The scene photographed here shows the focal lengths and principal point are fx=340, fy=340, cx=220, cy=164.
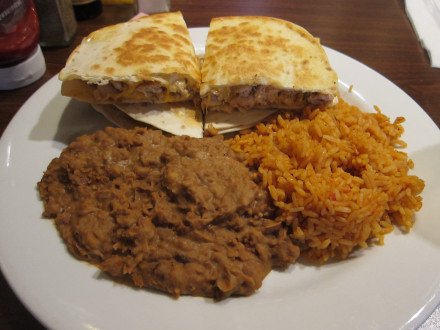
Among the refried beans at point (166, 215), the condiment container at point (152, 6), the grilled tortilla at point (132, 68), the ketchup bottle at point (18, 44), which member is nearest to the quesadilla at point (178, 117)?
the grilled tortilla at point (132, 68)

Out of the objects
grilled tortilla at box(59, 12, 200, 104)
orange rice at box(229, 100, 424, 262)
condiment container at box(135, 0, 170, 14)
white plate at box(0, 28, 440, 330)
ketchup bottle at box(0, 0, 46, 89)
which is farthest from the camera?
condiment container at box(135, 0, 170, 14)

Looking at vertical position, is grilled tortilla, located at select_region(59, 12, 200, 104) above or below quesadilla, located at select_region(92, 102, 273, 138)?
above

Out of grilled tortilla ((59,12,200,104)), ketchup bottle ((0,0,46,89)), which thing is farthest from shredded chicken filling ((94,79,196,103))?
ketchup bottle ((0,0,46,89))

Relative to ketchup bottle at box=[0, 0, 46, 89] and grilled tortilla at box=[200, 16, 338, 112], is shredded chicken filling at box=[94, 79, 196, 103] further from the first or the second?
ketchup bottle at box=[0, 0, 46, 89]

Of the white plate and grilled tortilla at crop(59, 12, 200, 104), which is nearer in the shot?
the white plate

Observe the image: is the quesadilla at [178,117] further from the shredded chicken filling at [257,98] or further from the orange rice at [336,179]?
the orange rice at [336,179]

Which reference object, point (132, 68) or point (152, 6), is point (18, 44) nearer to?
point (132, 68)

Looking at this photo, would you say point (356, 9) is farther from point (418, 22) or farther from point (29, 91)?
point (29, 91)

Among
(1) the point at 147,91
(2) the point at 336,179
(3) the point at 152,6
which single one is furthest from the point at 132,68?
(3) the point at 152,6
